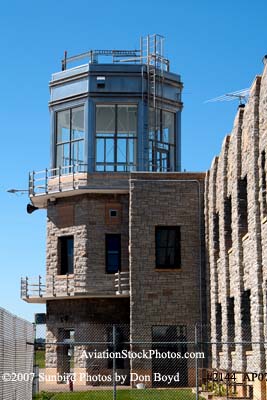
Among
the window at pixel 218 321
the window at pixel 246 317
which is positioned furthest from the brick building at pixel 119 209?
the window at pixel 246 317

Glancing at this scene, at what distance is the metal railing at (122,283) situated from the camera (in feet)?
127

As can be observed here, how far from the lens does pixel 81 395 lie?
3338 centimetres

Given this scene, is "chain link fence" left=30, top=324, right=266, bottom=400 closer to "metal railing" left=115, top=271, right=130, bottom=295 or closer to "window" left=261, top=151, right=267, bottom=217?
"metal railing" left=115, top=271, right=130, bottom=295

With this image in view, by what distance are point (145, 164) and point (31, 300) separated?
912 centimetres

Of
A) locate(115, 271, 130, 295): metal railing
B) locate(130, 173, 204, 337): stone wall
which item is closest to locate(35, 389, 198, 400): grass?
locate(130, 173, 204, 337): stone wall

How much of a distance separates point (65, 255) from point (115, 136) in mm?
6167

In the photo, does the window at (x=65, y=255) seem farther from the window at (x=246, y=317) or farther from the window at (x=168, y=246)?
the window at (x=246, y=317)

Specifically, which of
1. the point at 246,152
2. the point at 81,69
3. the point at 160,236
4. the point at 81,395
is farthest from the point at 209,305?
the point at 81,69

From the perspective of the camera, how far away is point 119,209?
40.7 meters

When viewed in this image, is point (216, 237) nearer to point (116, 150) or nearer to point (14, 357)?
point (116, 150)

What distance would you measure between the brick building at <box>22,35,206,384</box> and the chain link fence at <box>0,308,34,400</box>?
42.3 ft

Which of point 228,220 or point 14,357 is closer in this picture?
point 14,357

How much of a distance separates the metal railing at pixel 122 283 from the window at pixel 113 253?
106 centimetres

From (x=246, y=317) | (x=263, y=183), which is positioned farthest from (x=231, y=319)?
(x=263, y=183)
